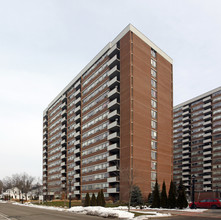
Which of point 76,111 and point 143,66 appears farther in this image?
point 76,111

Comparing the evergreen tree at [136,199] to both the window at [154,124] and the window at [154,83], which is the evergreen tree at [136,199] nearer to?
the window at [154,124]

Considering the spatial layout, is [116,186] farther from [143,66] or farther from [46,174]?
[46,174]

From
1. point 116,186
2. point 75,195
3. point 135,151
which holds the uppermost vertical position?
point 135,151

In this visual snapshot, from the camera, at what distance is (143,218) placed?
28969 mm

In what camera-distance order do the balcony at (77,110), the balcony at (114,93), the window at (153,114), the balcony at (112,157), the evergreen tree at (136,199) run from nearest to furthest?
the evergreen tree at (136,199), the balcony at (112,157), the balcony at (114,93), the window at (153,114), the balcony at (77,110)

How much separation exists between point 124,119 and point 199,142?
68.1m

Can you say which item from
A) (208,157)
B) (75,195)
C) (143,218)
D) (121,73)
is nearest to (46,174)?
(75,195)

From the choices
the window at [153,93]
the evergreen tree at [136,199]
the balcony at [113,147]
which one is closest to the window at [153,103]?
the window at [153,93]

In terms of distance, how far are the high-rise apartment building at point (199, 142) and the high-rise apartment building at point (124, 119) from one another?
4600cm

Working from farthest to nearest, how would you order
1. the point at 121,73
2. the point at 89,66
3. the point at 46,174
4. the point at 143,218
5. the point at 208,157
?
the point at 46,174
the point at 208,157
the point at 89,66
the point at 121,73
the point at 143,218

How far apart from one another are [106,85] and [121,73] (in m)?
7.01

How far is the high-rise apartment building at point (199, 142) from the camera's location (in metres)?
114

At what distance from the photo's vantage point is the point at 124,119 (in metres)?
66.2

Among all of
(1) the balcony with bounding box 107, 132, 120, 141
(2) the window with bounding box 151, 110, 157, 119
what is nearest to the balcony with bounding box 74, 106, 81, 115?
(1) the balcony with bounding box 107, 132, 120, 141
